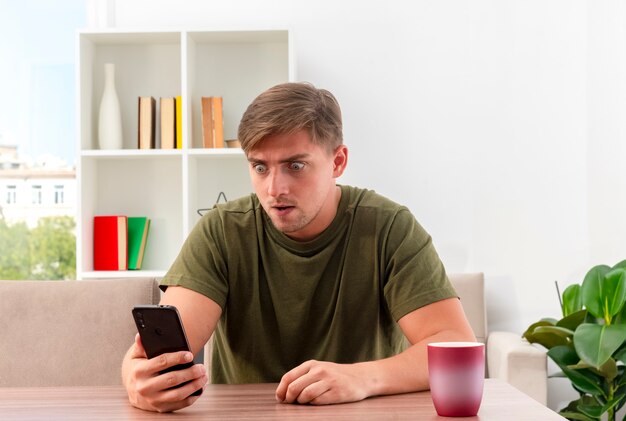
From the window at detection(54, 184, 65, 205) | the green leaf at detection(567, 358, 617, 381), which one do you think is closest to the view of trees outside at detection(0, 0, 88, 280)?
the window at detection(54, 184, 65, 205)

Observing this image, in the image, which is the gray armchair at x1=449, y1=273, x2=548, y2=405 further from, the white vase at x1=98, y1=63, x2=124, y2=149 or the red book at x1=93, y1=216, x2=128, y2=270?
the white vase at x1=98, y1=63, x2=124, y2=149

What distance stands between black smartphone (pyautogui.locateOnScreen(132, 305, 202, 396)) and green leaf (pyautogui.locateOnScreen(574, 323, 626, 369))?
1.93m

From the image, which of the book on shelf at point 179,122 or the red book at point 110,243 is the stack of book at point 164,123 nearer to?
the book on shelf at point 179,122

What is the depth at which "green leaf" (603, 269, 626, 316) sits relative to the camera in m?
3.06

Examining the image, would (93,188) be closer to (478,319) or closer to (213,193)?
(213,193)

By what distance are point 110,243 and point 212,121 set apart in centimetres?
69

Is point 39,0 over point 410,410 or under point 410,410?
over

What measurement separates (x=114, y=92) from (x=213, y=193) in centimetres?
62

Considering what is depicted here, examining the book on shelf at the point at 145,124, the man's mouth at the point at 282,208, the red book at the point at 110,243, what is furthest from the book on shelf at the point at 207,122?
the man's mouth at the point at 282,208

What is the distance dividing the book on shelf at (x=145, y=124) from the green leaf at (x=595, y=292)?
1.89m

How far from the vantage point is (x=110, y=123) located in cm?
374

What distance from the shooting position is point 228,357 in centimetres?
182

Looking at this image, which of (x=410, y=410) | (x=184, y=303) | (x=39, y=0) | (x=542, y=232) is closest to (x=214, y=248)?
(x=184, y=303)

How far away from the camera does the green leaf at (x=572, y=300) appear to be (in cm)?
337
